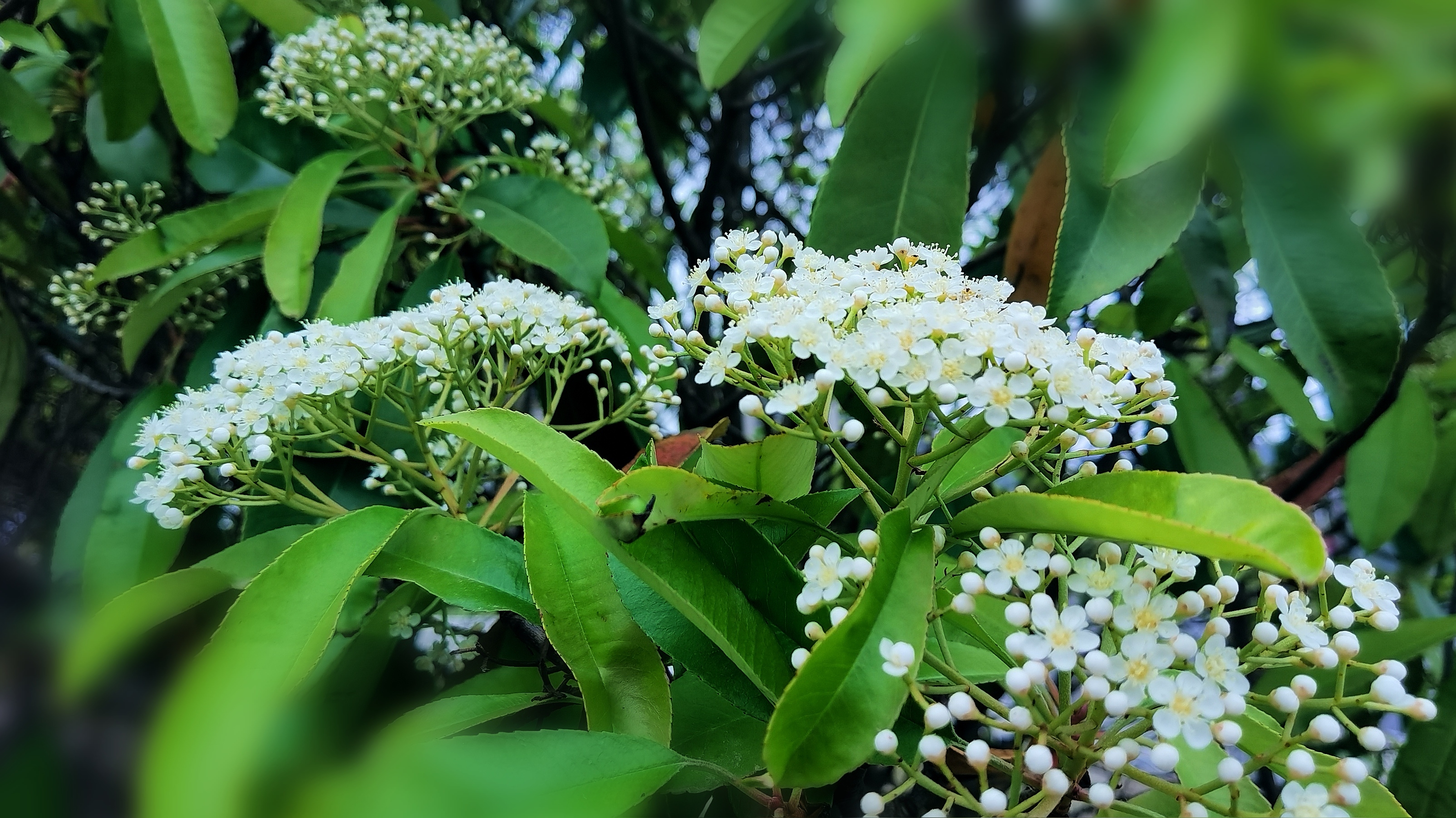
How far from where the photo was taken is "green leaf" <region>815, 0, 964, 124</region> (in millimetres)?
443

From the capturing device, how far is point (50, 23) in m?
1.92

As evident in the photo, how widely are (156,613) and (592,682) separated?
389 millimetres

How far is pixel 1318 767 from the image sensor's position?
61cm

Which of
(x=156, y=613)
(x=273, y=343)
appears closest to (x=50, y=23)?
(x=273, y=343)

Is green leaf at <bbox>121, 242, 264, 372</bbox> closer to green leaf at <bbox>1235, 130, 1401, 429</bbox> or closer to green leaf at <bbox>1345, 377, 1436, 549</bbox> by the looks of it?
green leaf at <bbox>1235, 130, 1401, 429</bbox>

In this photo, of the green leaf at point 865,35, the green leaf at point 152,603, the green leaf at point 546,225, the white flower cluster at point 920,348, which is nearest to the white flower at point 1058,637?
the white flower cluster at point 920,348

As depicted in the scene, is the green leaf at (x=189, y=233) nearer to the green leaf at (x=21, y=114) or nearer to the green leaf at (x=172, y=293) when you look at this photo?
the green leaf at (x=172, y=293)

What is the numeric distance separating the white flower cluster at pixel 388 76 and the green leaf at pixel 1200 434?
53.0 inches

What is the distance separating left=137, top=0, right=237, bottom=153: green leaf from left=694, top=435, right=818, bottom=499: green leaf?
116cm

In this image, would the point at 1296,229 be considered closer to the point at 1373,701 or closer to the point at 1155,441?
the point at 1155,441

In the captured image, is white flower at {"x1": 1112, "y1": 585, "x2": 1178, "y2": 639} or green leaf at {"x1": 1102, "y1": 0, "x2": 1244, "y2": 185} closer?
green leaf at {"x1": 1102, "y1": 0, "x2": 1244, "y2": 185}

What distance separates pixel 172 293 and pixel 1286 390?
2.02 meters

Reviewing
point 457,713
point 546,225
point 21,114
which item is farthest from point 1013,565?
point 21,114

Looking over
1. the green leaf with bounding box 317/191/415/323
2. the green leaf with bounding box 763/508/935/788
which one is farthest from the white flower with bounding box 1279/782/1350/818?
the green leaf with bounding box 317/191/415/323
